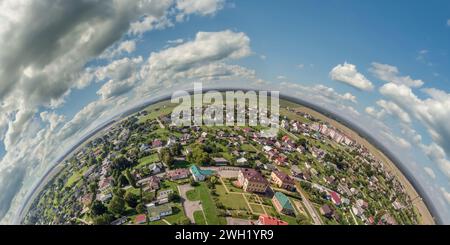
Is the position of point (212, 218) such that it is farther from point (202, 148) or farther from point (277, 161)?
point (277, 161)

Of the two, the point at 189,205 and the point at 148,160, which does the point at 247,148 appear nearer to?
the point at 148,160

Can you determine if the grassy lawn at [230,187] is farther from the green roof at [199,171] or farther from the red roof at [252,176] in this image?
the green roof at [199,171]

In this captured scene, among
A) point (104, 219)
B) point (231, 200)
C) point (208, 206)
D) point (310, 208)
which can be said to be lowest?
point (310, 208)

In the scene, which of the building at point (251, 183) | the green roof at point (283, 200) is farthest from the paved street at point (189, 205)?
the green roof at point (283, 200)

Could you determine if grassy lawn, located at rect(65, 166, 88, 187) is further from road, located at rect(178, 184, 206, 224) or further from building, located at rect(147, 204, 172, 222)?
road, located at rect(178, 184, 206, 224)

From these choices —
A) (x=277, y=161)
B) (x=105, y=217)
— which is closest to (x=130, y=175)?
(x=105, y=217)

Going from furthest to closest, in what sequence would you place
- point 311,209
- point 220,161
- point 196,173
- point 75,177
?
1. point 75,177
2. point 220,161
3. point 196,173
4. point 311,209

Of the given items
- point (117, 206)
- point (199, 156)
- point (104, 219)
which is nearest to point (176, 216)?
point (117, 206)
